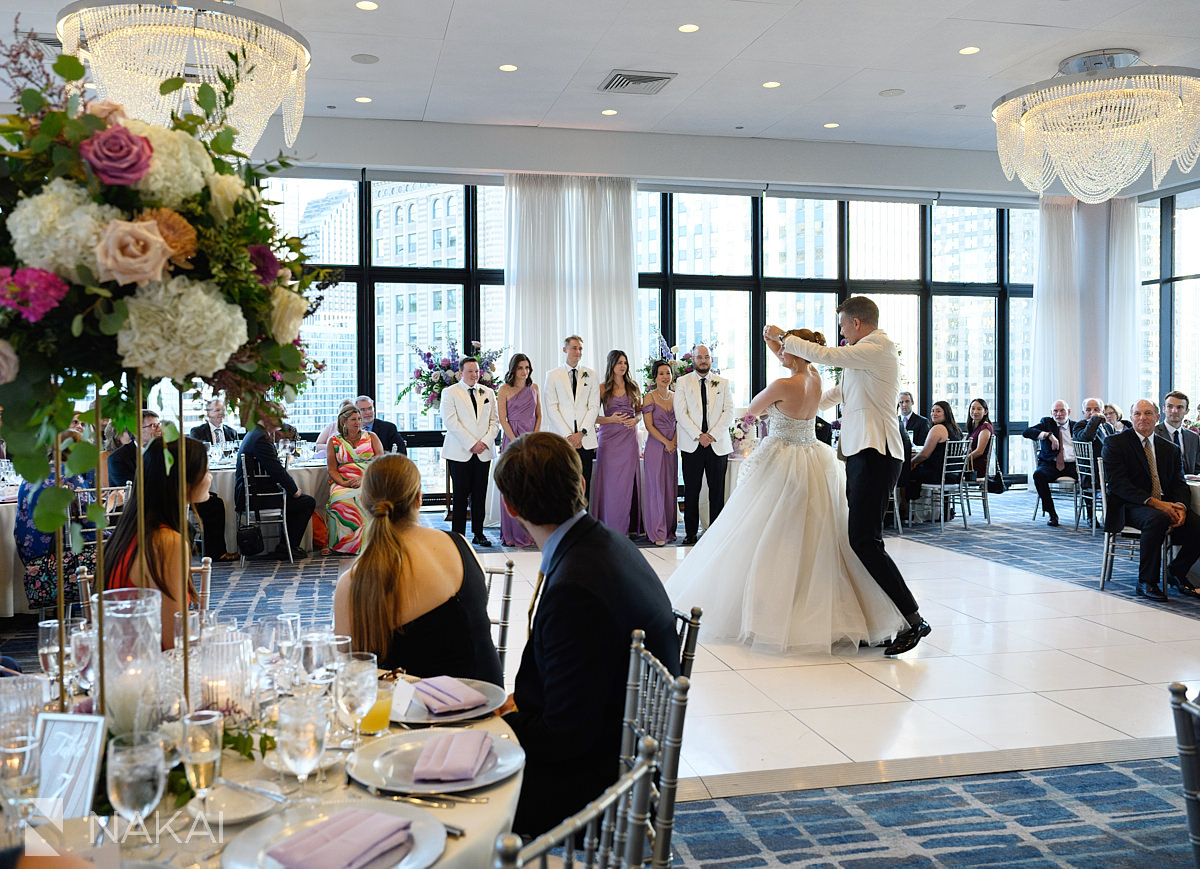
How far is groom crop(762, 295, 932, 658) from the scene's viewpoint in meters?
5.10

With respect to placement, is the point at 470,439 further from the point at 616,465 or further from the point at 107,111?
the point at 107,111

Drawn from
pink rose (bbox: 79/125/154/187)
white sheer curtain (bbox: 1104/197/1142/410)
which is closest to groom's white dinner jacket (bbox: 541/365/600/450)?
white sheer curtain (bbox: 1104/197/1142/410)

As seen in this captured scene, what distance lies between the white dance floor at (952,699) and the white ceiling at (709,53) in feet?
14.2

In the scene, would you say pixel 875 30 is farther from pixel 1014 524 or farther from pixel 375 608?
pixel 375 608

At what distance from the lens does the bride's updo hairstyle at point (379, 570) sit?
2.49 metres

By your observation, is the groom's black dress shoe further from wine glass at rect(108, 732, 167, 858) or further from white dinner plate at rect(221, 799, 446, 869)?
wine glass at rect(108, 732, 167, 858)

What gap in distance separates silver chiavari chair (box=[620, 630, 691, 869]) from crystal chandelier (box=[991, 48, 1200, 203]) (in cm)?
→ 704

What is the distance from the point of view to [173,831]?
Result: 149cm

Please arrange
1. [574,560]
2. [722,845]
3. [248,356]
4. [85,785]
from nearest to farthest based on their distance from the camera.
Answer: [85,785] → [248,356] → [574,560] → [722,845]

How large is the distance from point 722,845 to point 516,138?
8834mm

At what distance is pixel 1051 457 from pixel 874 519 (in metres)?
6.32

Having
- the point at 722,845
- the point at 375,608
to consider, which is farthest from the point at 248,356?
the point at 722,845

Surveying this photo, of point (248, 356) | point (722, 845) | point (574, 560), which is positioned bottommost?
point (722, 845)

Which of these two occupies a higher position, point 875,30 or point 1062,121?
point 875,30
